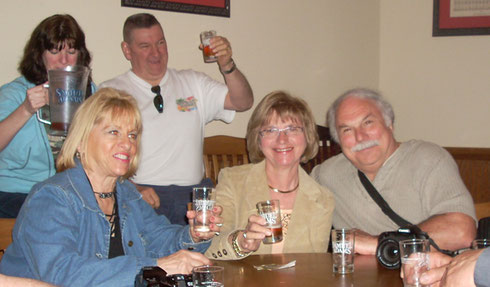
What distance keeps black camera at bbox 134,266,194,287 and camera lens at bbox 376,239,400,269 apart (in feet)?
2.31

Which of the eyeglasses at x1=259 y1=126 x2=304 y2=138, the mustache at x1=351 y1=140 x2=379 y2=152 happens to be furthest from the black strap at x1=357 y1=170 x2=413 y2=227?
the eyeglasses at x1=259 y1=126 x2=304 y2=138

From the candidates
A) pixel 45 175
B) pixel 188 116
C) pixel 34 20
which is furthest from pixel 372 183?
pixel 34 20

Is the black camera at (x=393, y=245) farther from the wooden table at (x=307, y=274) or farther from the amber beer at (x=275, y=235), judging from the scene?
the amber beer at (x=275, y=235)

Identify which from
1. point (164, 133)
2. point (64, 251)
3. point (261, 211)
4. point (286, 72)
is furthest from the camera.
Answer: point (286, 72)

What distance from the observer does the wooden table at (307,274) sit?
1.87m

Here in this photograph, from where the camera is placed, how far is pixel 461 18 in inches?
212

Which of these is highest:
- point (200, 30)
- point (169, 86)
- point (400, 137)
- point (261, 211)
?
point (200, 30)

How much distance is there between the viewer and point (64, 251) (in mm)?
2016

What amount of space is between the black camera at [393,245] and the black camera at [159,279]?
0.71 m

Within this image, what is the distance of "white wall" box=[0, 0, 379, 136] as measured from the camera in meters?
3.68

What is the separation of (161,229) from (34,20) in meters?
1.81

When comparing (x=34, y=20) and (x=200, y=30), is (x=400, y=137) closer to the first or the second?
(x=200, y=30)

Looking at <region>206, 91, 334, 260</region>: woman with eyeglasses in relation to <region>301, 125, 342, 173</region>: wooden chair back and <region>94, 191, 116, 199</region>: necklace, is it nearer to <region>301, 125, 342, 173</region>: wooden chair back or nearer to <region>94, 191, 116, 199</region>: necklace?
<region>94, 191, 116, 199</region>: necklace

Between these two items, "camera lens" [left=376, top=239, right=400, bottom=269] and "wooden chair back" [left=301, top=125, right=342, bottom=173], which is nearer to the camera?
"camera lens" [left=376, top=239, right=400, bottom=269]
